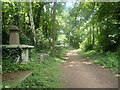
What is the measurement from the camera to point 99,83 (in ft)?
15.6

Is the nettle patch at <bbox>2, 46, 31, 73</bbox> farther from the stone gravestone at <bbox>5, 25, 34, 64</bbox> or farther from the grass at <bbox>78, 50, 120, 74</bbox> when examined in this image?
the grass at <bbox>78, 50, 120, 74</bbox>

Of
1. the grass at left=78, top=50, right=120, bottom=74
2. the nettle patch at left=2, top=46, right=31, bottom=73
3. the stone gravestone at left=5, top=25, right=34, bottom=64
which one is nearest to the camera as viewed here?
the nettle patch at left=2, top=46, right=31, bottom=73

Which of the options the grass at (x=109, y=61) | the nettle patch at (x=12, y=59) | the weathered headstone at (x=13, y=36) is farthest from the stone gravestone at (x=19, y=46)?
the grass at (x=109, y=61)

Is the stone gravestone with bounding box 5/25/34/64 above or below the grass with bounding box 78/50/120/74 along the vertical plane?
above

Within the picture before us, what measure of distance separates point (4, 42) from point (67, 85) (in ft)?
21.6

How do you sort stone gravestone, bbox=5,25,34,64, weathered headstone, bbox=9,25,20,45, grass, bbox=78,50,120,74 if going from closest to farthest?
stone gravestone, bbox=5,25,34,64
grass, bbox=78,50,120,74
weathered headstone, bbox=9,25,20,45

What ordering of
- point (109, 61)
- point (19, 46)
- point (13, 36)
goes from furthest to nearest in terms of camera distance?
point (109, 61) < point (13, 36) < point (19, 46)

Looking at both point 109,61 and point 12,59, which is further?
point 109,61

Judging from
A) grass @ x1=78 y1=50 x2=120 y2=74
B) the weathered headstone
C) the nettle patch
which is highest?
the weathered headstone

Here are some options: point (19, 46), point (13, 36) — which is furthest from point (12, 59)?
point (13, 36)

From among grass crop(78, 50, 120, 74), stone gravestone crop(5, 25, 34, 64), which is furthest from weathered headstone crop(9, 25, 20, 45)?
grass crop(78, 50, 120, 74)

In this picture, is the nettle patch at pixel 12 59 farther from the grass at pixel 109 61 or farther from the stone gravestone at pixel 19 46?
the grass at pixel 109 61

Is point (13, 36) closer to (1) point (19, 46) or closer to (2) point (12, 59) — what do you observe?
(1) point (19, 46)

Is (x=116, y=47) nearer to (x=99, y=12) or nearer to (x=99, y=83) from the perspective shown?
(x=99, y=12)
